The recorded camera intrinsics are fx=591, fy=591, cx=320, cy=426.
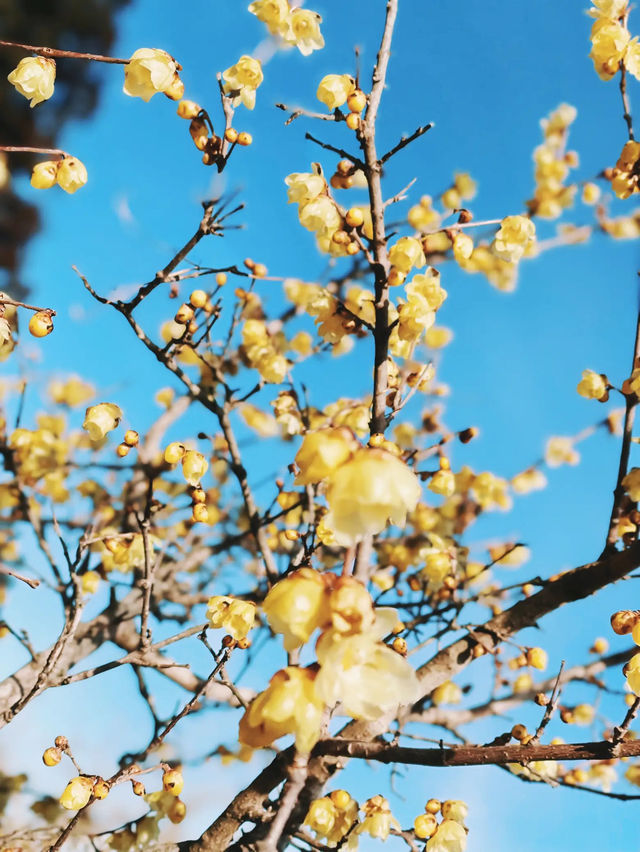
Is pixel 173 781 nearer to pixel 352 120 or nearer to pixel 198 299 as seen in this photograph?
pixel 198 299

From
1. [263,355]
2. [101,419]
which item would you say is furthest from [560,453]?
[101,419]

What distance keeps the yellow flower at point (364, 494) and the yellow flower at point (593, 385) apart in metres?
1.68

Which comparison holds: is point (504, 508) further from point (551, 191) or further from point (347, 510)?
point (347, 510)

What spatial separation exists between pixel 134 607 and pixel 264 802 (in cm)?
139

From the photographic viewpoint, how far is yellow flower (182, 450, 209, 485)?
7.50 feet

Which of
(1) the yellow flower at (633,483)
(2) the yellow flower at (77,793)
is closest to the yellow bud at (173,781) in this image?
(2) the yellow flower at (77,793)

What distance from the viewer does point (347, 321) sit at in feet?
7.69

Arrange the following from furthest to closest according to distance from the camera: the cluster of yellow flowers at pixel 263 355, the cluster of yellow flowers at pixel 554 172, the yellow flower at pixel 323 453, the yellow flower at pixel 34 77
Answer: the cluster of yellow flowers at pixel 554 172 < the cluster of yellow flowers at pixel 263 355 < the yellow flower at pixel 34 77 < the yellow flower at pixel 323 453

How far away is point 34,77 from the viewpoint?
2.08 meters

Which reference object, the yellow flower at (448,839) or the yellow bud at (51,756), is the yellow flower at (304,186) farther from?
the yellow flower at (448,839)

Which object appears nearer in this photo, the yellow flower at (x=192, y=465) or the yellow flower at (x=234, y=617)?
the yellow flower at (x=234, y=617)

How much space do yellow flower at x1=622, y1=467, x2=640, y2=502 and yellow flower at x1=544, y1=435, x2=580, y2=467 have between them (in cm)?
361

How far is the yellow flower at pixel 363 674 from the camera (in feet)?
3.48

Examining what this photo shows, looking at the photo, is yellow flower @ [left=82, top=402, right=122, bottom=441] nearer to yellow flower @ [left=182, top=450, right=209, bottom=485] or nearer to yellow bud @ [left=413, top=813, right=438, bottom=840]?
yellow flower @ [left=182, top=450, right=209, bottom=485]
